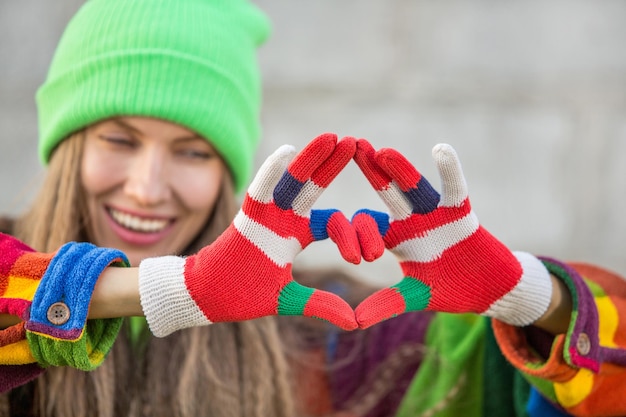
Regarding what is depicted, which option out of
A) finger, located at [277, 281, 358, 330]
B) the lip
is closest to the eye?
the lip

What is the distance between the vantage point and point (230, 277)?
73 centimetres

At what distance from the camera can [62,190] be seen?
112 centimetres

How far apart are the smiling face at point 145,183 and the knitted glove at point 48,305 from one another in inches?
13.4

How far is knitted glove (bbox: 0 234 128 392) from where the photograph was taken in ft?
2.28

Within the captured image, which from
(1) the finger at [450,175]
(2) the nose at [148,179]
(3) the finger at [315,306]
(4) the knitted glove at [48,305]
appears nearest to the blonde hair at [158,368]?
(2) the nose at [148,179]

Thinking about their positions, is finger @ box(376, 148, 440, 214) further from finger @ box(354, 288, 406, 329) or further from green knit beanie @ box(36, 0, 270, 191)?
green knit beanie @ box(36, 0, 270, 191)

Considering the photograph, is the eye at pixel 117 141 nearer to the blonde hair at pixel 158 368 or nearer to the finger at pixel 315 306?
the blonde hair at pixel 158 368

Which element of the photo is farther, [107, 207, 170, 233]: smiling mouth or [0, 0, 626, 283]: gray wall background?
[0, 0, 626, 283]: gray wall background

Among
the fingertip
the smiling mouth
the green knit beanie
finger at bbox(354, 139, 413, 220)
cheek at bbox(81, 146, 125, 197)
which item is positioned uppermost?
the green knit beanie

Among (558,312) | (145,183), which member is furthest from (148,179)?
(558,312)

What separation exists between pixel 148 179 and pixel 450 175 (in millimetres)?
522

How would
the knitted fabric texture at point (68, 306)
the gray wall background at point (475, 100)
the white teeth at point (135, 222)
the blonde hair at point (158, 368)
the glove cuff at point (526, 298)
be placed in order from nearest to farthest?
the knitted fabric texture at point (68, 306) < the glove cuff at point (526, 298) < the blonde hair at point (158, 368) < the white teeth at point (135, 222) < the gray wall background at point (475, 100)

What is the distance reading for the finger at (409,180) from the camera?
0.75m

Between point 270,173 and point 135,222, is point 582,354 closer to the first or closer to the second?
point 270,173
